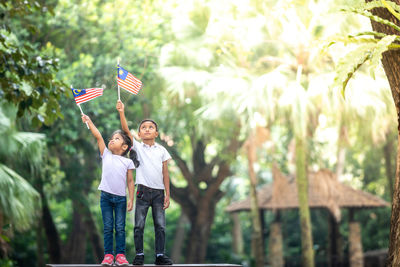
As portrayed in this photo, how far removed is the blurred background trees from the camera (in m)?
9.48

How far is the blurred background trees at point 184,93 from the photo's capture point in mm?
9477

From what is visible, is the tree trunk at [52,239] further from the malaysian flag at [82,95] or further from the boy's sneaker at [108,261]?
the boy's sneaker at [108,261]

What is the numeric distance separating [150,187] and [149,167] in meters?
0.18

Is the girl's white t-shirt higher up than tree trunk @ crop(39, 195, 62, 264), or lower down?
higher up

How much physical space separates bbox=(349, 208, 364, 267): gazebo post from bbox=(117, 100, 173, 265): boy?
36.6ft

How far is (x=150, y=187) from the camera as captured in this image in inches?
202

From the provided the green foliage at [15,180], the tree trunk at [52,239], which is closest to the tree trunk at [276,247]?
the tree trunk at [52,239]

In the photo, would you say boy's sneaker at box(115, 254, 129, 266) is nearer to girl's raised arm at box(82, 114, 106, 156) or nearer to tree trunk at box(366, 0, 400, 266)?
girl's raised arm at box(82, 114, 106, 156)

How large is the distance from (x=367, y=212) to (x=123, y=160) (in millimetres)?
18310

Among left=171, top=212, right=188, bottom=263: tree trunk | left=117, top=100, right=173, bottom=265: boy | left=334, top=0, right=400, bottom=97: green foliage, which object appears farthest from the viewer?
left=171, top=212, right=188, bottom=263: tree trunk

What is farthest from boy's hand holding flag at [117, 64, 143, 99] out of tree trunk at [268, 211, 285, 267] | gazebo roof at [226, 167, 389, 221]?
tree trunk at [268, 211, 285, 267]

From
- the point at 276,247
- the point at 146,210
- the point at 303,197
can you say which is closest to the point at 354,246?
the point at 276,247

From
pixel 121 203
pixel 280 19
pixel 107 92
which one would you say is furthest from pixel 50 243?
pixel 121 203

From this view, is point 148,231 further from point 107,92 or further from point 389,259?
point 389,259
